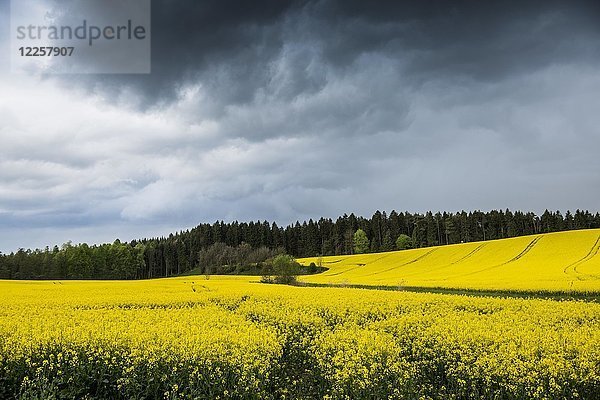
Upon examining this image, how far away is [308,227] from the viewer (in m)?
127

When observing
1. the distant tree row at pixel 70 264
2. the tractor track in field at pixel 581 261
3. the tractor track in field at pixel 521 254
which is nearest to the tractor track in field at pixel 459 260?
the tractor track in field at pixel 521 254

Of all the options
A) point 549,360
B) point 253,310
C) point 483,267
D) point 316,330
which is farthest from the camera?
point 483,267

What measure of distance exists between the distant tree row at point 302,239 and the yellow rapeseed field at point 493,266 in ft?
108

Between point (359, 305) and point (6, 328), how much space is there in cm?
1301

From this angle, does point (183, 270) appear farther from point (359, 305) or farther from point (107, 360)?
point (107, 360)

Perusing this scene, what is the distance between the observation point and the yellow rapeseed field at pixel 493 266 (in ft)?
115

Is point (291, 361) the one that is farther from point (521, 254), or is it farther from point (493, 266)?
point (521, 254)

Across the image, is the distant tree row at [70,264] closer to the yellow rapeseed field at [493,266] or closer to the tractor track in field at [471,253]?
the yellow rapeseed field at [493,266]

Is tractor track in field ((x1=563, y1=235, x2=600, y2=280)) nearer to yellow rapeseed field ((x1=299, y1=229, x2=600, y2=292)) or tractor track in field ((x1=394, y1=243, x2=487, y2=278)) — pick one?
yellow rapeseed field ((x1=299, y1=229, x2=600, y2=292))

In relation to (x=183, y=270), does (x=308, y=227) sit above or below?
above

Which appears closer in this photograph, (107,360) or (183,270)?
(107,360)

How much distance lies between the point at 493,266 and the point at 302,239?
77.5 metres

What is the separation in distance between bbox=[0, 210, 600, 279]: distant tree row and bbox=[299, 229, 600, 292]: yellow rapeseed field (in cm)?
3294

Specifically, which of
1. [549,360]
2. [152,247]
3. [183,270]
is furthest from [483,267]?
[152,247]
